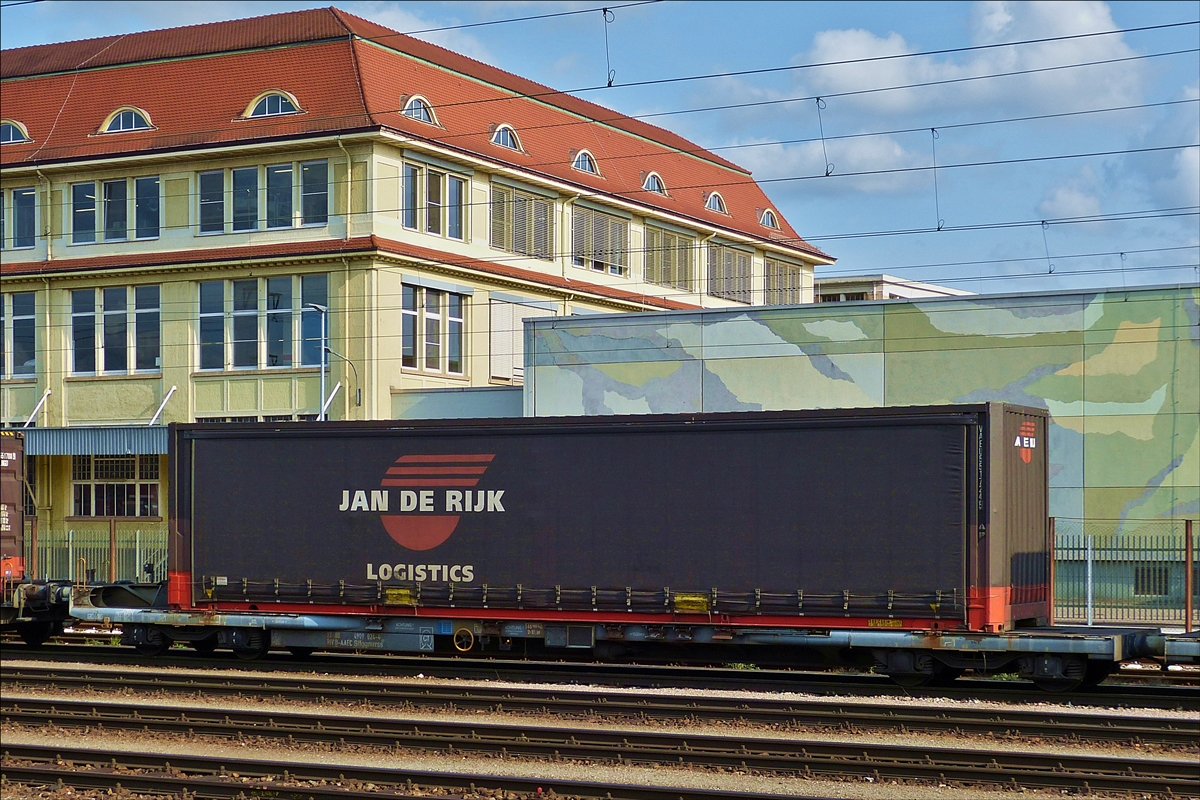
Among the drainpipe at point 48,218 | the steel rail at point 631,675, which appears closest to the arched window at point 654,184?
the drainpipe at point 48,218

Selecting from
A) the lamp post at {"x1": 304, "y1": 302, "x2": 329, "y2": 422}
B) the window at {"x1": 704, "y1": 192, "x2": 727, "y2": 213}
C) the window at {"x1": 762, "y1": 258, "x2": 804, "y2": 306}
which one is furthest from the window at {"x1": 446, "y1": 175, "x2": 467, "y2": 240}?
the window at {"x1": 762, "y1": 258, "x2": 804, "y2": 306}

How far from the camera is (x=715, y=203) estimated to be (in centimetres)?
5362

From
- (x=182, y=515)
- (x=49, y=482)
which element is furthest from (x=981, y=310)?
(x=49, y=482)

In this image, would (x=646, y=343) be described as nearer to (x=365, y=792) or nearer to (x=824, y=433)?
(x=824, y=433)

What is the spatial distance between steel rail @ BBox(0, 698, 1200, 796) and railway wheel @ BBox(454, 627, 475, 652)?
157 inches

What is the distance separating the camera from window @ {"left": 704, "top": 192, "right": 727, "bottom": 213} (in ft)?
174

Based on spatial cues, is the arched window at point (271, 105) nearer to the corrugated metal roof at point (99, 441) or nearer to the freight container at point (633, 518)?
the corrugated metal roof at point (99, 441)

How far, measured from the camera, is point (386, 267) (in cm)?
3716

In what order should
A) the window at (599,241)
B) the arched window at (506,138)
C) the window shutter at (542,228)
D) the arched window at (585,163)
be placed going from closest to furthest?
the arched window at (506,138)
the window shutter at (542,228)
the window at (599,241)
the arched window at (585,163)

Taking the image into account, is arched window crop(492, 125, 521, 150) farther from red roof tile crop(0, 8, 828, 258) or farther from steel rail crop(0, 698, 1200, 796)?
steel rail crop(0, 698, 1200, 796)

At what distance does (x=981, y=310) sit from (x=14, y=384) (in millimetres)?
28182

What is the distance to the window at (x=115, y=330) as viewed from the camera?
129 ft

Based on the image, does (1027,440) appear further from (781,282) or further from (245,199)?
(781,282)

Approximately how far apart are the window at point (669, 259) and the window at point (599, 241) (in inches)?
53.4
